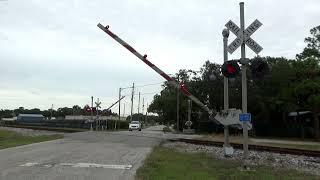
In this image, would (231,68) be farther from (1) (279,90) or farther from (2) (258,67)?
(1) (279,90)

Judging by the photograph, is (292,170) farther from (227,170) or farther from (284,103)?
(284,103)

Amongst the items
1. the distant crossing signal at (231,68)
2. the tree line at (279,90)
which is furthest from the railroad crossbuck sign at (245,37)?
the tree line at (279,90)

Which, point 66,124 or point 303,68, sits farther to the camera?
point 66,124

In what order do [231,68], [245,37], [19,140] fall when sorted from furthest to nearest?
[19,140], [231,68], [245,37]

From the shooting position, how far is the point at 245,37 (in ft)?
51.0

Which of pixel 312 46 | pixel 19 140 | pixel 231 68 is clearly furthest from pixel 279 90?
pixel 231 68

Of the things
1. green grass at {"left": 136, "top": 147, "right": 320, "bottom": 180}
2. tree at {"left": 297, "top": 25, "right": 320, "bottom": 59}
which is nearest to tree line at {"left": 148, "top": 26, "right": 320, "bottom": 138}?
tree at {"left": 297, "top": 25, "right": 320, "bottom": 59}

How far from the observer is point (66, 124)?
10581 centimetres

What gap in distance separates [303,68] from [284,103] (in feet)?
14.2

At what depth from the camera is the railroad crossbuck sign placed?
15336 millimetres

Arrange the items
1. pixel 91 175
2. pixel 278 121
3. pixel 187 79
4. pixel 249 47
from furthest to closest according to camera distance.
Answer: pixel 187 79 < pixel 278 121 < pixel 249 47 < pixel 91 175

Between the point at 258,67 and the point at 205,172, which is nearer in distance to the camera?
the point at 258,67

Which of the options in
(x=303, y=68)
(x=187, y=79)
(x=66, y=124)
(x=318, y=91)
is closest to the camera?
(x=318, y=91)

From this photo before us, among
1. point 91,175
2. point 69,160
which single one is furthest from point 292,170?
point 69,160
